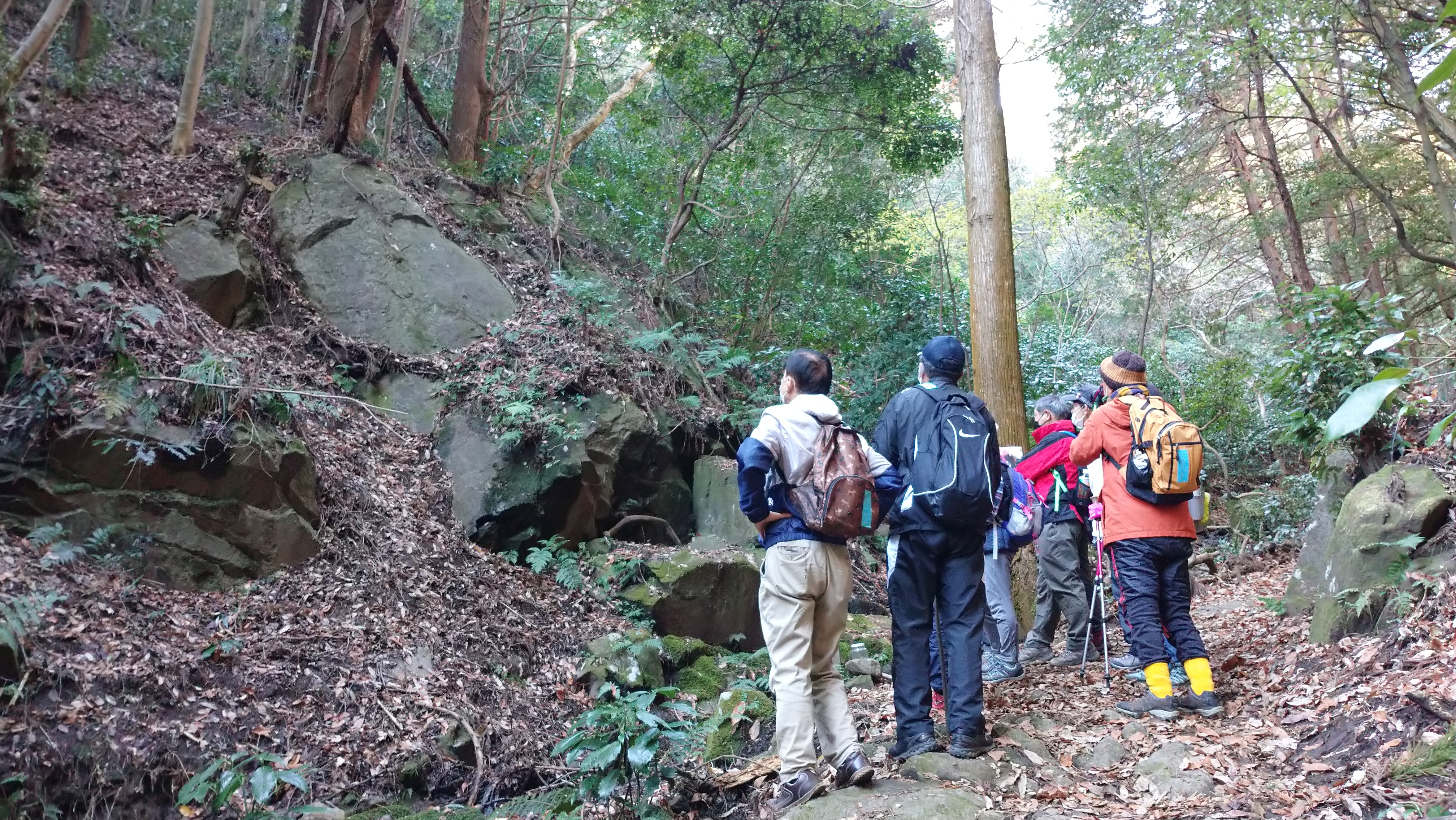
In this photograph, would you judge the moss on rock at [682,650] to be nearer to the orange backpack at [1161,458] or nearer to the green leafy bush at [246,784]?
the green leafy bush at [246,784]

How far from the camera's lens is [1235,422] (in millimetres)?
14422

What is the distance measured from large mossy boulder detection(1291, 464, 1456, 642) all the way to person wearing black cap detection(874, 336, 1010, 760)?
2761 mm

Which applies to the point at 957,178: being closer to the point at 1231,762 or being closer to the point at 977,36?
the point at 977,36

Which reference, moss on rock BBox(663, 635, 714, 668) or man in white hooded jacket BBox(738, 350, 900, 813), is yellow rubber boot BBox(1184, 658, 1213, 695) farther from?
moss on rock BBox(663, 635, 714, 668)

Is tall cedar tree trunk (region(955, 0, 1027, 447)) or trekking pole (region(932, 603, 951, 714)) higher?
tall cedar tree trunk (region(955, 0, 1027, 447))

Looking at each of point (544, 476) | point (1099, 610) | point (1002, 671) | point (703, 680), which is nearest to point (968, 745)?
Result: point (1002, 671)

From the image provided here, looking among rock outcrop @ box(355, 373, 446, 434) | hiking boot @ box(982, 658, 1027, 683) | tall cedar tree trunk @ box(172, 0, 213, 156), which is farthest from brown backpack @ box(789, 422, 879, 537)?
tall cedar tree trunk @ box(172, 0, 213, 156)

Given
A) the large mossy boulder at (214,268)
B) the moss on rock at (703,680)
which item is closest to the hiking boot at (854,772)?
the moss on rock at (703,680)

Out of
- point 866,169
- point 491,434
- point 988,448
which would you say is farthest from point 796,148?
point 988,448

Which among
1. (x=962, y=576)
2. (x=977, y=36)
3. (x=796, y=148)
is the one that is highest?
(x=796, y=148)

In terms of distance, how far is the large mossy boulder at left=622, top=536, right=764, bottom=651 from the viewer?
7.67 meters

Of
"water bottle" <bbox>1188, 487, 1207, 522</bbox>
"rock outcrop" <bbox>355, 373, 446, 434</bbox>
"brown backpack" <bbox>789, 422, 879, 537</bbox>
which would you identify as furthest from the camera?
"rock outcrop" <bbox>355, 373, 446, 434</bbox>

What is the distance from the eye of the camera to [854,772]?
4.11 metres

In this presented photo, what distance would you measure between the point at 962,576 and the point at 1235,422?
12.1 m
